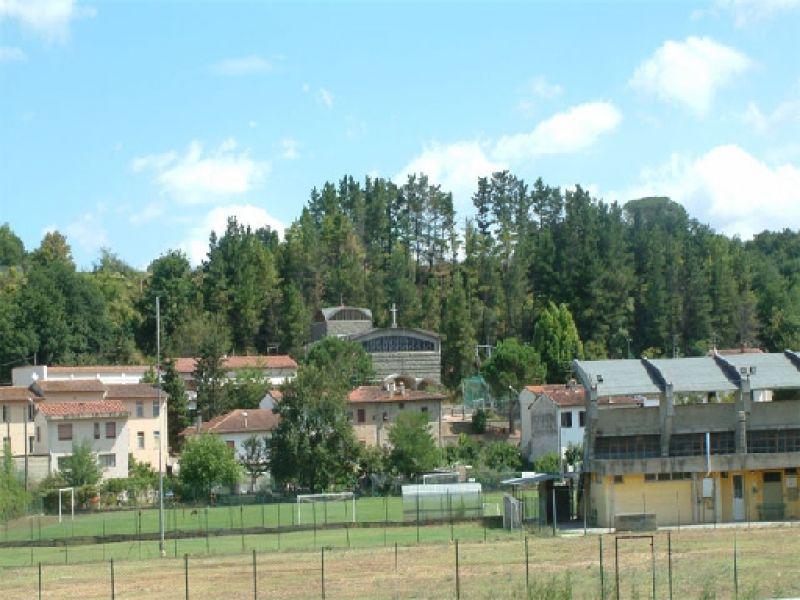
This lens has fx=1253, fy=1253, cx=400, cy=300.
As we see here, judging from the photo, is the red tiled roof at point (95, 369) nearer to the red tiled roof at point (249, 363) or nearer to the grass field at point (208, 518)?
the red tiled roof at point (249, 363)

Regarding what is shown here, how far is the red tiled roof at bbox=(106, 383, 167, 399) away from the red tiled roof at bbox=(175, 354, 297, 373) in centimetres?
1338

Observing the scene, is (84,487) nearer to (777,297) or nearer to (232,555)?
(232,555)

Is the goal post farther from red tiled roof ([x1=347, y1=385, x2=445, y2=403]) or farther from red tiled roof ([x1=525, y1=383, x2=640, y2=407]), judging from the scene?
red tiled roof ([x1=525, y1=383, x2=640, y2=407])

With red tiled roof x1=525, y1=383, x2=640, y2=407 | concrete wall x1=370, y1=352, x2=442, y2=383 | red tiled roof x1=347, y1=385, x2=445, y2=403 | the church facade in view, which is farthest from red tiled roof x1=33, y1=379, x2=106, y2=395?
red tiled roof x1=525, y1=383, x2=640, y2=407

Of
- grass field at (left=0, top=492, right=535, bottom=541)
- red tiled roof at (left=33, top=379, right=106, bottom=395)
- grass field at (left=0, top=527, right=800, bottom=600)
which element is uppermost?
red tiled roof at (left=33, top=379, right=106, bottom=395)

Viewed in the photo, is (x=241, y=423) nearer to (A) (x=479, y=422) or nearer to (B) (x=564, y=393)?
(A) (x=479, y=422)

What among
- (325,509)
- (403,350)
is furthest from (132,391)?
(403,350)

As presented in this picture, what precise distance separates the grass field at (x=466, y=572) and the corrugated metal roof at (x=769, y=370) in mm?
9101

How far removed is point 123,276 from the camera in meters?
132

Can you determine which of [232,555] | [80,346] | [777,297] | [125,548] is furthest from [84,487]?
[777,297]

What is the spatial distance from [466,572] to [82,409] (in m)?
47.8

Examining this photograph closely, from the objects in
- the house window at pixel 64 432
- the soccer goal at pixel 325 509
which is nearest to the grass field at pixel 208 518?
the soccer goal at pixel 325 509

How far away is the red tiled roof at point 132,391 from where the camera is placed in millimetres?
84438

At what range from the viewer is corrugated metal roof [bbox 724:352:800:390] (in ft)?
187
